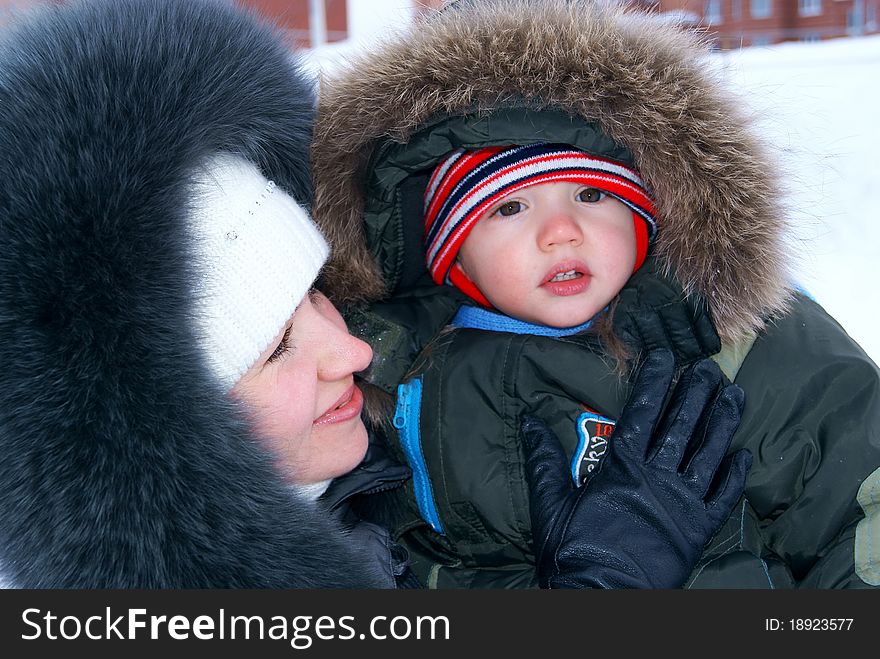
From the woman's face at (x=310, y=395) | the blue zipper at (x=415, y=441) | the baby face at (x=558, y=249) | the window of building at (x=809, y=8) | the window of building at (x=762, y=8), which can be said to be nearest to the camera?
the woman's face at (x=310, y=395)

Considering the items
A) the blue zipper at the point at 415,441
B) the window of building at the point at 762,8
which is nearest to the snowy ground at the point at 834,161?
A: the blue zipper at the point at 415,441

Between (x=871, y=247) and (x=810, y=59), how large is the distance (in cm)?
321

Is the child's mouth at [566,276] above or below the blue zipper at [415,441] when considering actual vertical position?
above

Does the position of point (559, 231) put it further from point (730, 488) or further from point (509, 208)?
point (730, 488)

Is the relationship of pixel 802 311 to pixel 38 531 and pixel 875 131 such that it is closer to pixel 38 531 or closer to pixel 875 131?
pixel 38 531

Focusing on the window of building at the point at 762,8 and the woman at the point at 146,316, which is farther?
the window of building at the point at 762,8

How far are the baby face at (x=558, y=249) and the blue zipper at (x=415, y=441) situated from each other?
255 millimetres

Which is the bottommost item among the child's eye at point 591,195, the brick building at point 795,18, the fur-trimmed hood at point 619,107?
the child's eye at point 591,195

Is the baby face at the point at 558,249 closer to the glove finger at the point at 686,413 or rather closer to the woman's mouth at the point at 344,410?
the glove finger at the point at 686,413

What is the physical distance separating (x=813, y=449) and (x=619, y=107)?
0.60 metres

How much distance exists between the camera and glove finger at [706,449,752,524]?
3.92 ft

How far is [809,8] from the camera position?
11617 millimetres

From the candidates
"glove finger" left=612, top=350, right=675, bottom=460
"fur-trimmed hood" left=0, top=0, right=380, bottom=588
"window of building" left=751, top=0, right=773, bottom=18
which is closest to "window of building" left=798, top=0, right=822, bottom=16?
"window of building" left=751, top=0, right=773, bottom=18

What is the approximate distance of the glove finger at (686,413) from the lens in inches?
49.1
